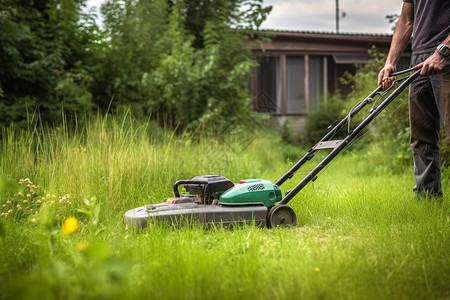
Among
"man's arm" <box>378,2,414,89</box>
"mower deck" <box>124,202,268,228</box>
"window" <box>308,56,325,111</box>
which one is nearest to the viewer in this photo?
"mower deck" <box>124,202,268,228</box>

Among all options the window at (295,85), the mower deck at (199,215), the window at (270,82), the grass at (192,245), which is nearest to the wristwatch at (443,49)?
the grass at (192,245)

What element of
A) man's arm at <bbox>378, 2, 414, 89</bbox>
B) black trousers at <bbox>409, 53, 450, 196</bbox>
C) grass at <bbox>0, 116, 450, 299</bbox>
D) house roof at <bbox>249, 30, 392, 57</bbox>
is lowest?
grass at <bbox>0, 116, 450, 299</bbox>

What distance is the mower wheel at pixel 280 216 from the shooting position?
10.0 ft

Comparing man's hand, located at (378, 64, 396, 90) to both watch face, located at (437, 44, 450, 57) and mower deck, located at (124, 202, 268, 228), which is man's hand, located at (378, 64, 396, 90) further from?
mower deck, located at (124, 202, 268, 228)

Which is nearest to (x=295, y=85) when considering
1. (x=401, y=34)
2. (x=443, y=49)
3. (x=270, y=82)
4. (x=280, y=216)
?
(x=270, y=82)

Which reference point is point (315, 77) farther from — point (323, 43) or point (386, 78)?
point (386, 78)

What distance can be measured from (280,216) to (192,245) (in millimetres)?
809

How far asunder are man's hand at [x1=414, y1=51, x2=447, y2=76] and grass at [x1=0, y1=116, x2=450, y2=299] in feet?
3.41

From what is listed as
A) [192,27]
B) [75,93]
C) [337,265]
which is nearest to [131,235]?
[337,265]

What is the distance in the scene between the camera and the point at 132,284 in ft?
6.54

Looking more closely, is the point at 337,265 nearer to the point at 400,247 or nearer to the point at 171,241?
the point at 400,247

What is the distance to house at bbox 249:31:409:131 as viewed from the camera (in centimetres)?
1397

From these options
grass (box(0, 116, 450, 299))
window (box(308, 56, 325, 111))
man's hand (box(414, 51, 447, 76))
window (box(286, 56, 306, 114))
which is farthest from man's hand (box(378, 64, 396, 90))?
window (box(308, 56, 325, 111))

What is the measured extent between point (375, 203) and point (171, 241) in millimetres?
1963
